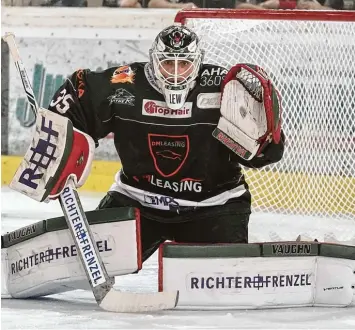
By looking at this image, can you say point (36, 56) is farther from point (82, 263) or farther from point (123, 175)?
point (82, 263)

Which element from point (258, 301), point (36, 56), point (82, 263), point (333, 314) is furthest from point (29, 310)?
point (36, 56)

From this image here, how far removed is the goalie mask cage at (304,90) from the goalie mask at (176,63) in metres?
0.79

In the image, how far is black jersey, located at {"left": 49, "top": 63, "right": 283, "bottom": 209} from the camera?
2912mm

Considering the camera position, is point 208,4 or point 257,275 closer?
point 257,275

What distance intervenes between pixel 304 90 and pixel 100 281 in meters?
1.59

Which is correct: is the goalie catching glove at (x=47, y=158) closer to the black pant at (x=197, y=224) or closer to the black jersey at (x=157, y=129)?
the black jersey at (x=157, y=129)

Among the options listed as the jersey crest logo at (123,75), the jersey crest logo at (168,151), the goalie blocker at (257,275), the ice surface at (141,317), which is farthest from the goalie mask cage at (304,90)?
the goalie blocker at (257,275)

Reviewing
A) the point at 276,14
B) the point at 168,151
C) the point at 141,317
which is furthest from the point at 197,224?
the point at 276,14

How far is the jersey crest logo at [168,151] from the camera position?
2.92 metres

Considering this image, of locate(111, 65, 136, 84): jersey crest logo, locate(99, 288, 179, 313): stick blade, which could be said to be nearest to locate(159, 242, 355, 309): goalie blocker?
locate(99, 288, 179, 313): stick blade

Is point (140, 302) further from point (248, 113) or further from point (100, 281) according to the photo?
point (248, 113)

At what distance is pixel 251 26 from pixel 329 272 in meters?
1.33

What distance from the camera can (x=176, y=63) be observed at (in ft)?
9.32

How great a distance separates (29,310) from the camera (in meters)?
2.64
